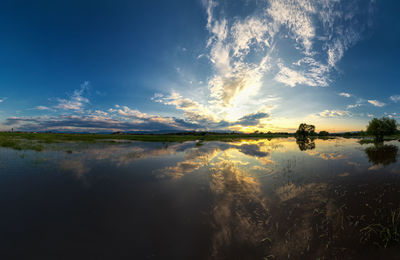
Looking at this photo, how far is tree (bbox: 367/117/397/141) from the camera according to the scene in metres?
70.1

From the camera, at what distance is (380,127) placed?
69.4 m

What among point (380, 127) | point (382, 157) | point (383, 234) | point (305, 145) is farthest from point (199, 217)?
point (380, 127)

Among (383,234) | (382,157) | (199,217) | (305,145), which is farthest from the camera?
(305,145)

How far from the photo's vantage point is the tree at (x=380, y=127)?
7012 centimetres

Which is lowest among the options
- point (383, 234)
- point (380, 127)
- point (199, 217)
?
point (199, 217)

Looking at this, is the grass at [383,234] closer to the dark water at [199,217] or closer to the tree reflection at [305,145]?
the dark water at [199,217]

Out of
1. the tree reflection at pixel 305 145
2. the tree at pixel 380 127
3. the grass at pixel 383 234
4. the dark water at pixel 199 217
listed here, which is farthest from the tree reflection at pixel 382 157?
the tree at pixel 380 127

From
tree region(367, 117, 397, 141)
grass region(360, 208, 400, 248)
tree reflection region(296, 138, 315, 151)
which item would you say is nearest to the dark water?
grass region(360, 208, 400, 248)

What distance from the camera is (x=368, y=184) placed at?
1103 cm

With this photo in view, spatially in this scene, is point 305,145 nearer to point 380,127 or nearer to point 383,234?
point 383,234

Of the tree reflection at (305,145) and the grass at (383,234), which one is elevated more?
the tree reflection at (305,145)

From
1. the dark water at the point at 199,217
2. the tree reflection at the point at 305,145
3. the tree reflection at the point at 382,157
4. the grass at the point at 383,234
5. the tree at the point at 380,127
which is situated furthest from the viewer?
the tree at the point at 380,127

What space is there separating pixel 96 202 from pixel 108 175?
5.70 m

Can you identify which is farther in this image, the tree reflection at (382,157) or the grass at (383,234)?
the tree reflection at (382,157)
